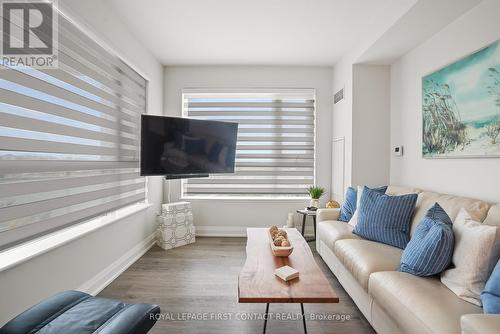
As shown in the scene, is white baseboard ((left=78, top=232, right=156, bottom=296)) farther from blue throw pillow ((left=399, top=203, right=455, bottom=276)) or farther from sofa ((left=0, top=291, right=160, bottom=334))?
blue throw pillow ((left=399, top=203, right=455, bottom=276))

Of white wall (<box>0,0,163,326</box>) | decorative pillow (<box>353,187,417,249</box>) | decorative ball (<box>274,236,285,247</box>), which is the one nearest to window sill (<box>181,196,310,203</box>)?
white wall (<box>0,0,163,326</box>)

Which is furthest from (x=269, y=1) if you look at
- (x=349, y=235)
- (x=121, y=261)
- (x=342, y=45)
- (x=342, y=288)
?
(x=121, y=261)

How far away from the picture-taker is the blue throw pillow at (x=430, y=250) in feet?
5.10

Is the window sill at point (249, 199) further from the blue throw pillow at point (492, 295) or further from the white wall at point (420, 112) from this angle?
the blue throw pillow at point (492, 295)

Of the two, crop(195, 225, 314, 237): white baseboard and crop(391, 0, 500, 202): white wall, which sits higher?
crop(391, 0, 500, 202): white wall

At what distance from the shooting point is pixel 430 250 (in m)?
1.57

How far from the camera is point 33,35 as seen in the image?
1724 mm

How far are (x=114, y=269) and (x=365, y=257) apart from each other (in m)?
2.33

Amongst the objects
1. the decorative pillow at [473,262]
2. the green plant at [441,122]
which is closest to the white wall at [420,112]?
the green plant at [441,122]

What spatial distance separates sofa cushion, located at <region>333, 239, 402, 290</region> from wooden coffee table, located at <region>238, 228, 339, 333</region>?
1.15 ft

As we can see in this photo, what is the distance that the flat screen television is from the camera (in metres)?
2.86

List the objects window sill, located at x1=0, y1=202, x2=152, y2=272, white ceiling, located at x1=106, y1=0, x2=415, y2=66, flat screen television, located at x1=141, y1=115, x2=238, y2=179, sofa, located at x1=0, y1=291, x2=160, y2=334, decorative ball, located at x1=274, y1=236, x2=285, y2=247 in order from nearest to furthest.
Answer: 1. sofa, located at x1=0, y1=291, x2=160, y2=334
2. window sill, located at x1=0, y1=202, x2=152, y2=272
3. decorative ball, located at x1=274, y1=236, x2=285, y2=247
4. white ceiling, located at x1=106, y1=0, x2=415, y2=66
5. flat screen television, located at x1=141, y1=115, x2=238, y2=179

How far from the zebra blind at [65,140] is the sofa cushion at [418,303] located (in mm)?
2236

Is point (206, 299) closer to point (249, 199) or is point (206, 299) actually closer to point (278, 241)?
point (278, 241)
